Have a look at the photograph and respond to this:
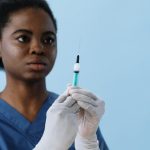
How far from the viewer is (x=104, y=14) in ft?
4.34

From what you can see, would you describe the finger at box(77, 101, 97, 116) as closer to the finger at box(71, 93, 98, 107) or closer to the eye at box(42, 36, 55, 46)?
the finger at box(71, 93, 98, 107)

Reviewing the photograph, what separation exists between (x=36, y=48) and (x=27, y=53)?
22 mm

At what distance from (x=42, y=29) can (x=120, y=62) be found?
1.80 feet

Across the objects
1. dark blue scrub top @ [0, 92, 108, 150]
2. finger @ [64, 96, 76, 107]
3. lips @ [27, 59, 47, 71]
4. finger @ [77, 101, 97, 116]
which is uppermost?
lips @ [27, 59, 47, 71]

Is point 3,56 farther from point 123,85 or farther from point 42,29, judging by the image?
point 123,85

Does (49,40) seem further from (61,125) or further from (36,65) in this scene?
(61,125)

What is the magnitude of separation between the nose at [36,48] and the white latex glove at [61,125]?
0.35 ft

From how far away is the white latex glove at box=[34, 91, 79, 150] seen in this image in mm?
775

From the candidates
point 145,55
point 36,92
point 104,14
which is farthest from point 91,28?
point 36,92

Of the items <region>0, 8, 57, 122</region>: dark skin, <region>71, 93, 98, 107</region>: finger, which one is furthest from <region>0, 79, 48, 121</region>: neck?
<region>71, 93, 98, 107</region>: finger

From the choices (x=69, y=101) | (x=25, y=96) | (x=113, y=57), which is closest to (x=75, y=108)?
(x=69, y=101)

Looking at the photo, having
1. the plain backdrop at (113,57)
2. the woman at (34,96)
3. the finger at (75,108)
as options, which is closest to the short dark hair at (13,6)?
the woman at (34,96)

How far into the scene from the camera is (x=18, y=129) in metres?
0.84

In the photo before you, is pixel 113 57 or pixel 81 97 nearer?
pixel 81 97
